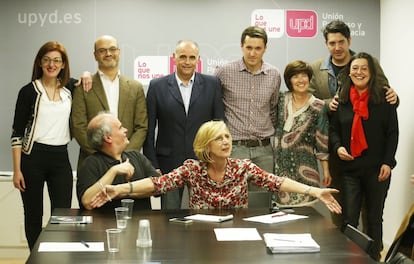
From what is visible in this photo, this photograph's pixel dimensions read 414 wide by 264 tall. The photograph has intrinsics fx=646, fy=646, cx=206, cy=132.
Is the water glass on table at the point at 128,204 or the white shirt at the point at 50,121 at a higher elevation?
the white shirt at the point at 50,121

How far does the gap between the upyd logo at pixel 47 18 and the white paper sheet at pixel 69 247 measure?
325 cm

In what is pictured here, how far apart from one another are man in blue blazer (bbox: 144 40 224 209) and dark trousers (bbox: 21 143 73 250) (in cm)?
61

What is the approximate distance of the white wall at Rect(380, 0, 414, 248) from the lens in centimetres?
541

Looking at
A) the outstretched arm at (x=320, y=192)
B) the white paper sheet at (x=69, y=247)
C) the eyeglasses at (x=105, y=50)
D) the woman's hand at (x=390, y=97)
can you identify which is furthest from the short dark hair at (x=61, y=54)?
the woman's hand at (x=390, y=97)

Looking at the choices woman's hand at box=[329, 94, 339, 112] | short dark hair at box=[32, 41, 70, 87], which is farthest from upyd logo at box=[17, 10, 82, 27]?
woman's hand at box=[329, 94, 339, 112]

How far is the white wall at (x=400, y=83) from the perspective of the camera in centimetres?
541

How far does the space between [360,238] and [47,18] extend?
12.3 ft

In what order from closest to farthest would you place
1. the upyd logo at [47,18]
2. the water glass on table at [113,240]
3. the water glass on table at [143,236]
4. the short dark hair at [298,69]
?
the water glass on table at [113,240]
the water glass on table at [143,236]
the short dark hair at [298,69]
the upyd logo at [47,18]

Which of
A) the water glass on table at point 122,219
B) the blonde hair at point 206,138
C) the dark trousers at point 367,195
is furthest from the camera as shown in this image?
the dark trousers at point 367,195

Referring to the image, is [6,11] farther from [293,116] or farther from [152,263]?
[152,263]

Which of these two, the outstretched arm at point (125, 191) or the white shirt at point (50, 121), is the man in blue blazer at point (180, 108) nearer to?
the white shirt at point (50, 121)

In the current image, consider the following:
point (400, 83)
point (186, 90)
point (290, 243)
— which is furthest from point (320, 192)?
point (400, 83)

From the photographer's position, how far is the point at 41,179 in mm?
4582

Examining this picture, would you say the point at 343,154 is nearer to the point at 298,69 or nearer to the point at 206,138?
the point at 298,69
